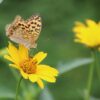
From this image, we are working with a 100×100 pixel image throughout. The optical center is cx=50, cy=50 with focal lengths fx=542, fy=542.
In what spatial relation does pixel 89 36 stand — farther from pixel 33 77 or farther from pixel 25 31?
pixel 33 77

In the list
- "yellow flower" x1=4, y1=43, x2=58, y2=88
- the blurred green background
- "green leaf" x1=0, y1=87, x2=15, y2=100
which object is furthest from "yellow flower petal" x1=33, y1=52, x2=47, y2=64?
the blurred green background

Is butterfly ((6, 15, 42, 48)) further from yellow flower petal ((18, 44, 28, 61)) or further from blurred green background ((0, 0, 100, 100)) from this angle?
blurred green background ((0, 0, 100, 100))

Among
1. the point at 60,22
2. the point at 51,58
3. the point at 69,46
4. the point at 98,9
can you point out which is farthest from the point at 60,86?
the point at 98,9

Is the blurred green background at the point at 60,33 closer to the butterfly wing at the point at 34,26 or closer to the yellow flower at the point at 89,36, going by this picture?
the yellow flower at the point at 89,36

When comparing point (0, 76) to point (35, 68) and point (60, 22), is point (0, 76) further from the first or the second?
point (35, 68)

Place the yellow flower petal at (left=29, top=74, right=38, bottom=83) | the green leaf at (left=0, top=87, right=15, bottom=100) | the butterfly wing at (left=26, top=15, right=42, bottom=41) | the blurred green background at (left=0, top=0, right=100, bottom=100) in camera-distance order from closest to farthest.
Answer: the yellow flower petal at (left=29, top=74, right=38, bottom=83)
the butterfly wing at (left=26, top=15, right=42, bottom=41)
the green leaf at (left=0, top=87, right=15, bottom=100)
the blurred green background at (left=0, top=0, right=100, bottom=100)

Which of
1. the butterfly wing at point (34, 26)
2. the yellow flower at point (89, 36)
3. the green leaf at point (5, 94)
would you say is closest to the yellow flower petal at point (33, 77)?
the butterfly wing at point (34, 26)

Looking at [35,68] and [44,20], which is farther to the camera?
[44,20]
